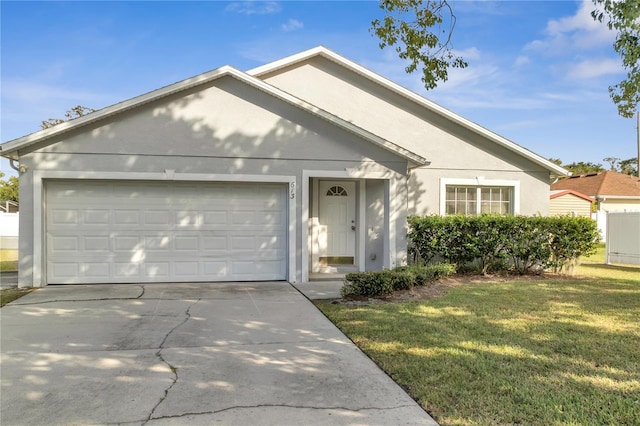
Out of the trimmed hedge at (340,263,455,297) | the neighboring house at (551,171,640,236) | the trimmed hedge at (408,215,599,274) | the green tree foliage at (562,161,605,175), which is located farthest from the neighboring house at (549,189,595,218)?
the green tree foliage at (562,161,605,175)

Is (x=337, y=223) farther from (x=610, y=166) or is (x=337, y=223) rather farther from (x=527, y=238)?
(x=610, y=166)

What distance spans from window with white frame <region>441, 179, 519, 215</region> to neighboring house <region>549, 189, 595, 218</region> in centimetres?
1331

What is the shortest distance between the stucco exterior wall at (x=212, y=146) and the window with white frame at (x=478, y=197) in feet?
8.66

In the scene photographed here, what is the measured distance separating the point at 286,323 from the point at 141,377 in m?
2.38

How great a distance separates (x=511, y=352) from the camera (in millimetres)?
4758

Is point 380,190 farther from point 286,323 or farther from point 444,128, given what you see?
point 286,323

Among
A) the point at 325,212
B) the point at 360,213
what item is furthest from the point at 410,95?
the point at 325,212

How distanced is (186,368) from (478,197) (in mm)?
10287

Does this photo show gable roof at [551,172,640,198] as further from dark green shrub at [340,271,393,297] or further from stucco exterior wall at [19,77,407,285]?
dark green shrub at [340,271,393,297]

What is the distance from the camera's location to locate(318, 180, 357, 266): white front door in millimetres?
11242

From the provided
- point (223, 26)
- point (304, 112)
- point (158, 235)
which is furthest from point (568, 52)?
point (158, 235)

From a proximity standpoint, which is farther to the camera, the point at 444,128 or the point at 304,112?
the point at 444,128

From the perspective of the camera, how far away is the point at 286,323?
6082 mm

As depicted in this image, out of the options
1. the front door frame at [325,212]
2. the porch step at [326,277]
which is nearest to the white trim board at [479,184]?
the front door frame at [325,212]
